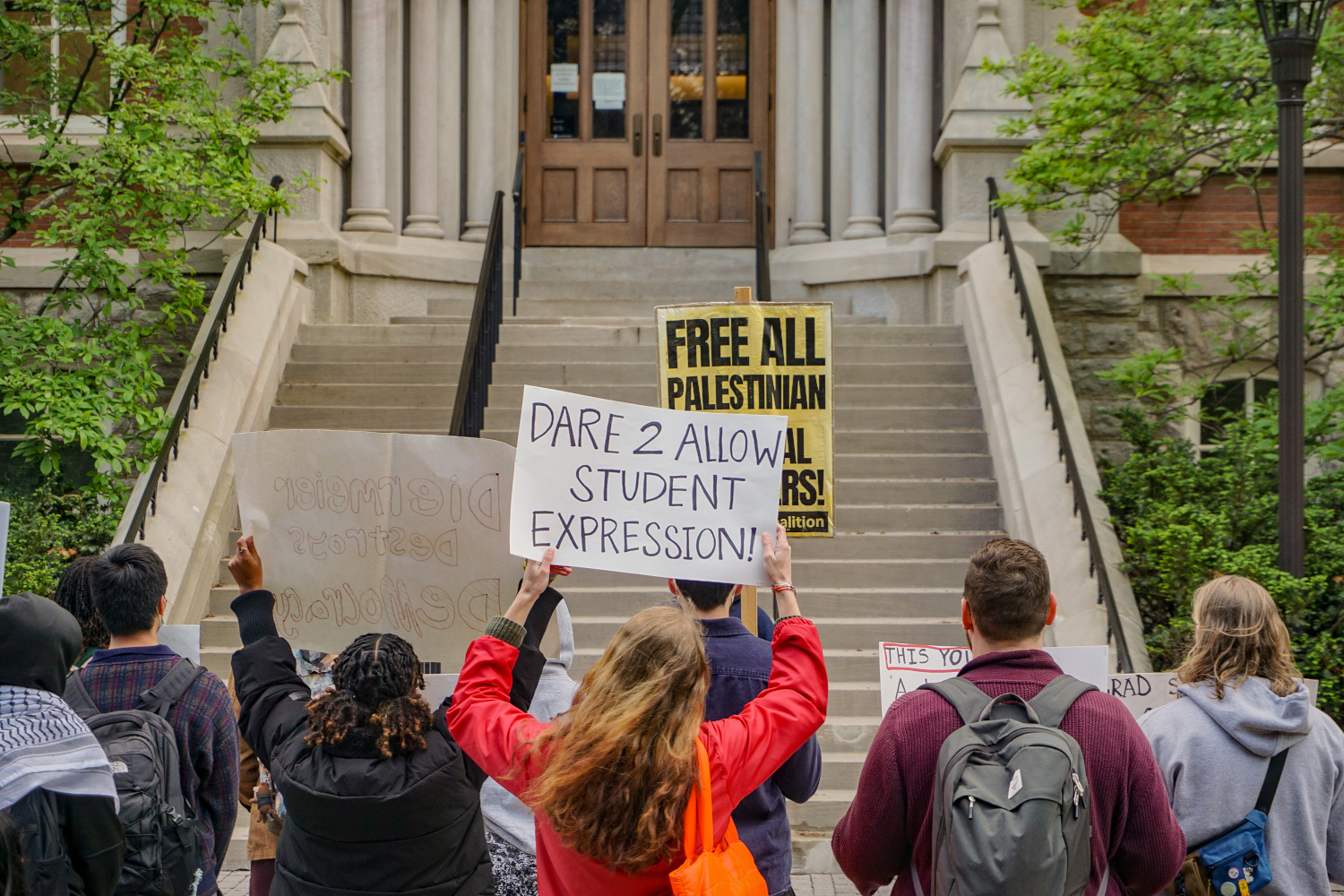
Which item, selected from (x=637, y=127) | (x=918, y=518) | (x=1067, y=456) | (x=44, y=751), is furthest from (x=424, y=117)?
(x=44, y=751)

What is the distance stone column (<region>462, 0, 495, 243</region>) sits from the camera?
39.9ft

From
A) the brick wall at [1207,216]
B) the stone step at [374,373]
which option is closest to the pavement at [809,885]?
the stone step at [374,373]

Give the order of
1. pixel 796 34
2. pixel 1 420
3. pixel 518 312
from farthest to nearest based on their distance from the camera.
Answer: pixel 796 34
pixel 518 312
pixel 1 420

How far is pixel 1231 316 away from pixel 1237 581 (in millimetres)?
6195

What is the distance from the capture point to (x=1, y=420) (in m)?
10.5

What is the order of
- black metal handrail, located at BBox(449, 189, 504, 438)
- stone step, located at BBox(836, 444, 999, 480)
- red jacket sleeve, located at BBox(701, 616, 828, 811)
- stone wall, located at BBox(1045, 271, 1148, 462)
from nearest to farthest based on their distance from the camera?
red jacket sleeve, located at BBox(701, 616, 828, 811) < black metal handrail, located at BBox(449, 189, 504, 438) < stone step, located at BBox(836, 444, 999, 480) < stone wall, located at BBox(1045, 271, 1148, 462)

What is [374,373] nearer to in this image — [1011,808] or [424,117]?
[424,117]

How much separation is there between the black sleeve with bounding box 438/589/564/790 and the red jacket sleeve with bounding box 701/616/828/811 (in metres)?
0.47

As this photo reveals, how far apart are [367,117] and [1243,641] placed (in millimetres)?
10161

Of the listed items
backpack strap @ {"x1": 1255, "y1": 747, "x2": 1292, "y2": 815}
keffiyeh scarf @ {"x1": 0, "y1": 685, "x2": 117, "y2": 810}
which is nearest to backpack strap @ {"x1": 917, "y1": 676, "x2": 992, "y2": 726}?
backpack strap @ {"x1": 1255, "y1": 747, "x2": 1292, "y2": 815}

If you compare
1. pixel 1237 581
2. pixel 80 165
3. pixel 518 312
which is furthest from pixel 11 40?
pixel 1237 581

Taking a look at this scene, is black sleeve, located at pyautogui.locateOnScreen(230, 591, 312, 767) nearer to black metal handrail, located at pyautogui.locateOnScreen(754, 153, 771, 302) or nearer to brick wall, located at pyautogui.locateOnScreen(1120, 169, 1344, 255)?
black metal handrail, located at pyautogui.locateOnScreen(754, 153, 771, 302)

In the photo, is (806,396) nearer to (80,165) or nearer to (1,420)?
(80,165)

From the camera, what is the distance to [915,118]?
11.4m
